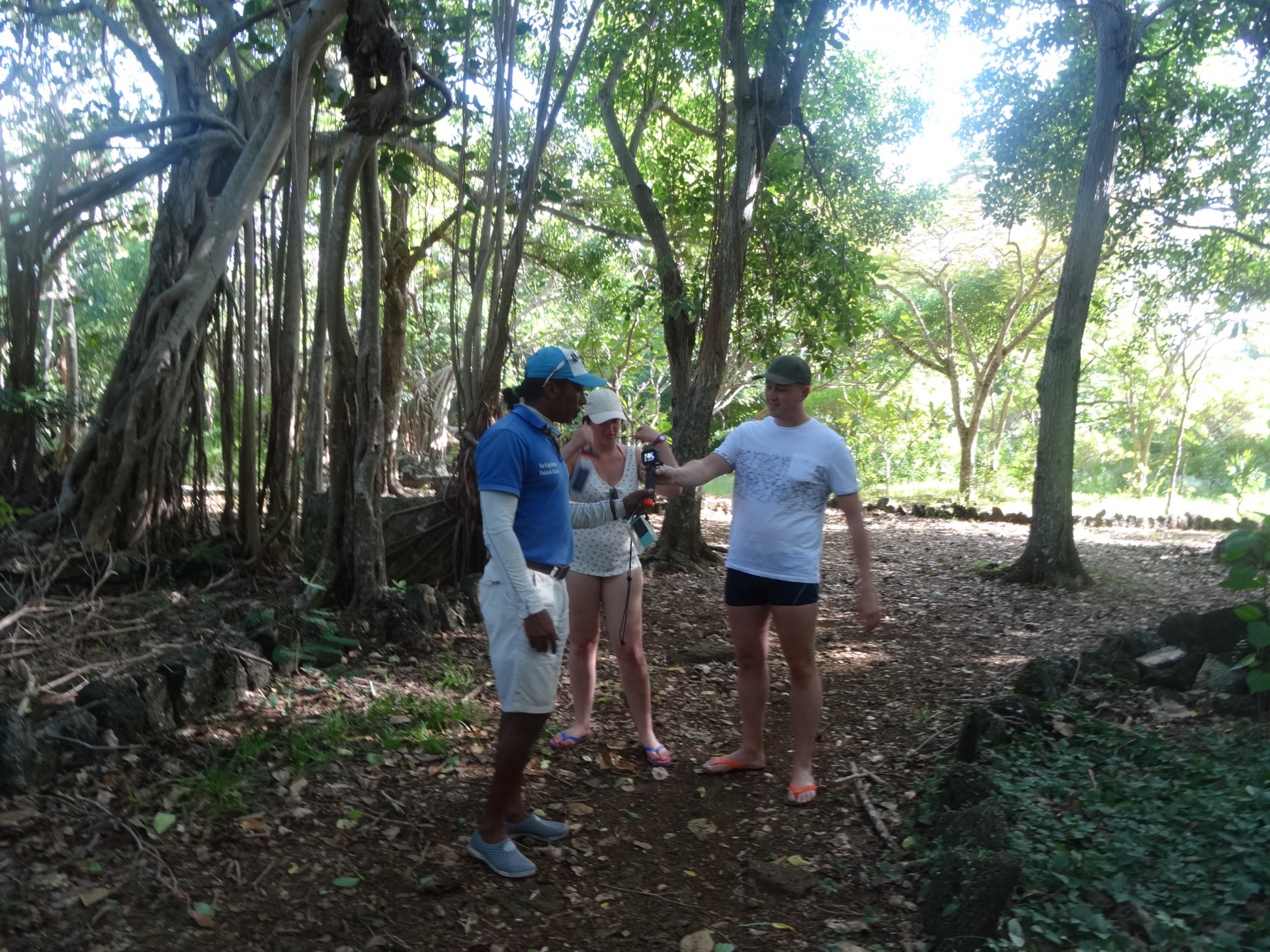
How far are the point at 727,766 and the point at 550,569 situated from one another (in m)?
1.44

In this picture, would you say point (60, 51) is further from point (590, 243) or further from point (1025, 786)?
point (1025, 786)

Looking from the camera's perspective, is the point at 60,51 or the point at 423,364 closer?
the point at 60,51

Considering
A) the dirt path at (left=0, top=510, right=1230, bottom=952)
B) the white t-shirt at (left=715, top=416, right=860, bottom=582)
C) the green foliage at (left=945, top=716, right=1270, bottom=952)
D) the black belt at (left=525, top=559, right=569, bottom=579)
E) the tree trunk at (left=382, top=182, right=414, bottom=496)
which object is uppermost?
the tree trunk at (left=382, top=182, right=414, bottom=496)

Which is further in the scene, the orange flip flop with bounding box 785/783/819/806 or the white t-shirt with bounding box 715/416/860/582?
the orange flip flop with bounding box 785/783/819/806

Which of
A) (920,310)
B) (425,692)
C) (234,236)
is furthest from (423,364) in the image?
(425,692)

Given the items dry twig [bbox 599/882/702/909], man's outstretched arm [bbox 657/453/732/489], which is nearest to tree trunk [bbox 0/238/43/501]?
man's outstretched arm [bbox 657/453/732/489]

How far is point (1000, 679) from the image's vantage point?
5.04 m

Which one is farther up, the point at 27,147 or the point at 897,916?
the point at 27,147

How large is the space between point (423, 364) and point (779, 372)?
1696 cm

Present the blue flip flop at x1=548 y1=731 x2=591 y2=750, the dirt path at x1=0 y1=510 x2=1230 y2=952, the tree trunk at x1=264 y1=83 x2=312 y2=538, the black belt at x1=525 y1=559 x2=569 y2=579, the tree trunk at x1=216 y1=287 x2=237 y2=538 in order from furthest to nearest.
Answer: the tree trunk at x1=216 y1=287 x2=237 y2=538, the tree trunk at x1=264 y1=83 x2=312 y2=538, the blue flip flop at x1=548 y1=731 x2=591 y2=750, the black belt at x1=525 y1=559 x2=569 y2=579, the dirt path at x1=0 y1=510 x2=1230 y2=952

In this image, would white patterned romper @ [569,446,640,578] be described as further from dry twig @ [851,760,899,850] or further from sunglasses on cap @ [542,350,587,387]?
dry twig @ [851,760,899,850]

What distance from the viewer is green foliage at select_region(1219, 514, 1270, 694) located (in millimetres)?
3105

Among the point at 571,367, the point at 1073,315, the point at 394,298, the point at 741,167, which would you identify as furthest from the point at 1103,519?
the point at 571,367

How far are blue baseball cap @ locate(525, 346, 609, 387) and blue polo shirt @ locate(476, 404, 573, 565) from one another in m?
0.12
